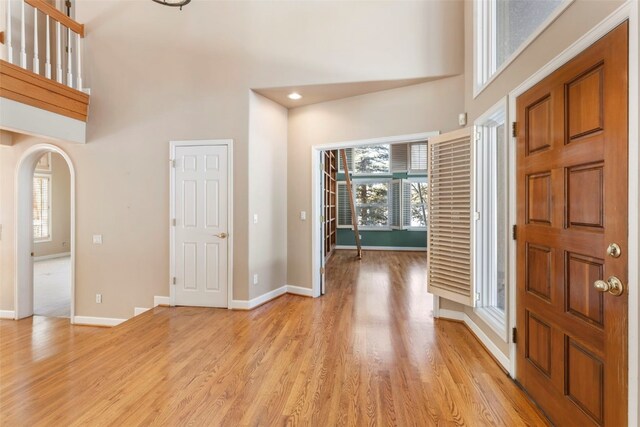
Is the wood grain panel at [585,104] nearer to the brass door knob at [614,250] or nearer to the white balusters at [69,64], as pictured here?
the brass door knob at [614,250]

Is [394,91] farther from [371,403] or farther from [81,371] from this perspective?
[81,371]

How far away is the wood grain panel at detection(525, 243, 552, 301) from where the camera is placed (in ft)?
6.30

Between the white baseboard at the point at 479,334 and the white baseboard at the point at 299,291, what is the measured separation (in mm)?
1814

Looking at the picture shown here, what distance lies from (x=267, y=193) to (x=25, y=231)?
3.68 meters

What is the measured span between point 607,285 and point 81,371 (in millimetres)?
3500

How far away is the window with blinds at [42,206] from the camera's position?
8594 mm

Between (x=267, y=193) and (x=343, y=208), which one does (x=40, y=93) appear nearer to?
(x=267, y=193)

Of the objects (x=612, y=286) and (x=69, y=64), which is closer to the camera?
(x=612, y=286)

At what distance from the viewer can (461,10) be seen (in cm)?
348

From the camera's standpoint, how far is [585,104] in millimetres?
1570

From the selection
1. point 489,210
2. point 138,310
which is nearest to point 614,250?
point 489,210

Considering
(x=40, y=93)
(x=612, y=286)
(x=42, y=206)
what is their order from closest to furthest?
(x=612, y=286), (x=40, y=93), (x=42, y=206)

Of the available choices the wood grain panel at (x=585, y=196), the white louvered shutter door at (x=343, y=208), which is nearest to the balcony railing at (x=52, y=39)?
the wood grain panel at (x=585, y=196)

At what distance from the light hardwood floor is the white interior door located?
0.31 metres
